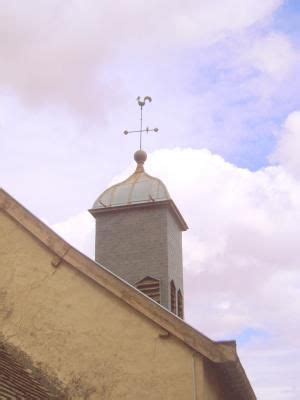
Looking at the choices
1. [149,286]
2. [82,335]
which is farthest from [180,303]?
[82,335]

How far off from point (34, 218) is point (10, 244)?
62 cm

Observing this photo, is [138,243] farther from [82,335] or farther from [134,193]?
[82,335]

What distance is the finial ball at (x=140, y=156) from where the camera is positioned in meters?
21.3

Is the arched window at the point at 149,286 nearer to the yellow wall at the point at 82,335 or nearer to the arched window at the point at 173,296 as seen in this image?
the arched window at the point at 173,296

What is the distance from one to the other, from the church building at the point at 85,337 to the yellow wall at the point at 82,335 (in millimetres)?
15

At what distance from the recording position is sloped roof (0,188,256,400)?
31.5ft

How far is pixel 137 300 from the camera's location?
1026 centimetres

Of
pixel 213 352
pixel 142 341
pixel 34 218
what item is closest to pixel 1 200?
pixel 34 218

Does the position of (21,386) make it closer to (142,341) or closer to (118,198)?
(142,341)

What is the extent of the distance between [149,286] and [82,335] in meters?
7.48

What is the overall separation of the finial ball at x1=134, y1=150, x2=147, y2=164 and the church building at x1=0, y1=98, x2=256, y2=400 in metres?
10.1

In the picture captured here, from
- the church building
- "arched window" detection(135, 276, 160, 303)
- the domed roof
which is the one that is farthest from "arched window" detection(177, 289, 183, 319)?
the church building

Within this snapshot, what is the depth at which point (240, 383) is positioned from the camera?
1103 centimetres

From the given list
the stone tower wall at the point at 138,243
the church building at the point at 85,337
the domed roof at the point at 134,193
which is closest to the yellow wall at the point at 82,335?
the church building at the point at 85,337
